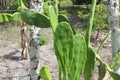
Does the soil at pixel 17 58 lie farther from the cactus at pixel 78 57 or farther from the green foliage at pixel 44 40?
the cactus at pixel 78 57

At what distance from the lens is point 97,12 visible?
16.5 feet

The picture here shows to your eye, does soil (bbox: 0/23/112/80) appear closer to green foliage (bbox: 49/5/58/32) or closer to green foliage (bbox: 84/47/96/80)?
green foliage (bbox: 84/47/96/80)

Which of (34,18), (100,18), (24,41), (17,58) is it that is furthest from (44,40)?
(34,18)

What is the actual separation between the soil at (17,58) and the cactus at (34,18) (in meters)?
2.05

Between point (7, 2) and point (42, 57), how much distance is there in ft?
8.44

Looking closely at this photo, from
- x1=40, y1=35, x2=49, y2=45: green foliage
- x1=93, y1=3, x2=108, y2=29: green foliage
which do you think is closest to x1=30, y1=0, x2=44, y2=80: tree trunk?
x1=40, y1=35, x2=49, y2=45: green foliage

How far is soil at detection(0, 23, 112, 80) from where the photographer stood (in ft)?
12.0

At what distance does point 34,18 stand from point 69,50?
29cm

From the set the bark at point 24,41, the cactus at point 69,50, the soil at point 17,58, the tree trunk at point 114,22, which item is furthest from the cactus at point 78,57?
the bark at point 24,41

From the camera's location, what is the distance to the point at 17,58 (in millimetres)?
4234

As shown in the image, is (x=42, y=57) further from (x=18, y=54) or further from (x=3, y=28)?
(x=3, y=28)

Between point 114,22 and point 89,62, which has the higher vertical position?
point 114,22

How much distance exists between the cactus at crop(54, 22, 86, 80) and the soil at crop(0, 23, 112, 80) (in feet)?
7.15

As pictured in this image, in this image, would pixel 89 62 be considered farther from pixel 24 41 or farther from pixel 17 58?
pixel 17 58
